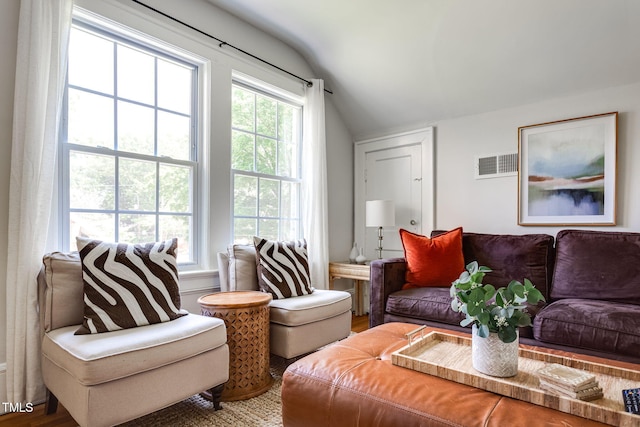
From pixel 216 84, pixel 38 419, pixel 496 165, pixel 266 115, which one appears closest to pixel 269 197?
pixel 266 115

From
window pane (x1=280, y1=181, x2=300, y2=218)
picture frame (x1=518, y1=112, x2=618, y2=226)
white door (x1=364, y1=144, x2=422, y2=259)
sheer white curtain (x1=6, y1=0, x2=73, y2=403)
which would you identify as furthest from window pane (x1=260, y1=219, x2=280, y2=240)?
picture frame (x1=518, y1=112, x2=618, y2=226)

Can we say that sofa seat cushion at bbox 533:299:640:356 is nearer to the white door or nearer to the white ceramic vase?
the white ceramic vase

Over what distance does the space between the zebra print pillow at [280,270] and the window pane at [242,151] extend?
2.60 feet

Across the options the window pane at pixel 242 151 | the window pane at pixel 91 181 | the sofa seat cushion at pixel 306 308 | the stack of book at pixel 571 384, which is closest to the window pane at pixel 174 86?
the window pane at pixel 242 151

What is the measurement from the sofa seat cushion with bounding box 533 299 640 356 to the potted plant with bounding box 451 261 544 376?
1014 millimetres

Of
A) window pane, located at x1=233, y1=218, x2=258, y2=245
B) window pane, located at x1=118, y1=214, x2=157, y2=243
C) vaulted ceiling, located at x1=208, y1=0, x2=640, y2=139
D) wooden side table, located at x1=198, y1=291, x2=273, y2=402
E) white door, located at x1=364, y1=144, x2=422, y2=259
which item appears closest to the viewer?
wooden side table, located at x1=198, y1=291, x2=273, y2=402

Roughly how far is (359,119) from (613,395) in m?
3.39

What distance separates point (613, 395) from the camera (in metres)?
1.11

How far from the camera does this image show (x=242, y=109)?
319cm

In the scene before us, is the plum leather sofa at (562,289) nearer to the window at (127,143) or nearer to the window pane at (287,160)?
the window pane at (287,160)

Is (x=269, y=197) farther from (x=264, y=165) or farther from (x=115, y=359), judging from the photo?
(x=115, y=359)

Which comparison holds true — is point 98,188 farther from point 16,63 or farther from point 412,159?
point 412,159

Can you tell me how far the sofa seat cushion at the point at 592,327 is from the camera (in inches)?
72.1

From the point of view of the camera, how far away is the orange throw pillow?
283 cm
